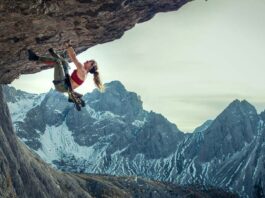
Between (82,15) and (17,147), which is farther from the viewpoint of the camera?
(17,147)

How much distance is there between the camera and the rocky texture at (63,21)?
25531 mm

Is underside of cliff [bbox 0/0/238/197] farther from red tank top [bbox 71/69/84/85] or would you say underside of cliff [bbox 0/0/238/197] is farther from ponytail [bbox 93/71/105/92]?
red tank top [bbox 71/69/84/85]

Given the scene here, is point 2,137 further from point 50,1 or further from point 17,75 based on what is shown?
point 50,1

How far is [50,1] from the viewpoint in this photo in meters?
24.8

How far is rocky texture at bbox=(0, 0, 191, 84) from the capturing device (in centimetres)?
2553

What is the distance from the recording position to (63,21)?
29000 mm

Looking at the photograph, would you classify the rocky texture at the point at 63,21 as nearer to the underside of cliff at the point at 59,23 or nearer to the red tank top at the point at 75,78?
the underside of cliff at the point at 59,23

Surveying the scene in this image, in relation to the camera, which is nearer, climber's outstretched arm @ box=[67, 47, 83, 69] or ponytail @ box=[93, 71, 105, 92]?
climber's outstretched arm @ box=[67, 47, 83, 69]

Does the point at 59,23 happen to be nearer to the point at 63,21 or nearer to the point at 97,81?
the point at 63,21

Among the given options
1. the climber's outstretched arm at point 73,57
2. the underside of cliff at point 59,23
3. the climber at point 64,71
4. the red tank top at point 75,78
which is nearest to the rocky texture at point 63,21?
the underside of cliff at point 59,23

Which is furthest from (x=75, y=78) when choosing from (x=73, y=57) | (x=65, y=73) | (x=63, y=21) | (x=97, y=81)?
(x=63, y=21)

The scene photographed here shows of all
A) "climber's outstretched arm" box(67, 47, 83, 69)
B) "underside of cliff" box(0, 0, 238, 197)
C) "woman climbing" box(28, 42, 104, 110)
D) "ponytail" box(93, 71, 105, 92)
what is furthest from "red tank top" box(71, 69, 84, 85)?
"underside of cliff" box(0, 0, 238, 197)

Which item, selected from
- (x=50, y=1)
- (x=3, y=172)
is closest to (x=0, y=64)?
(x=50, y=1)

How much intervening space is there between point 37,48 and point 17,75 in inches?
501
